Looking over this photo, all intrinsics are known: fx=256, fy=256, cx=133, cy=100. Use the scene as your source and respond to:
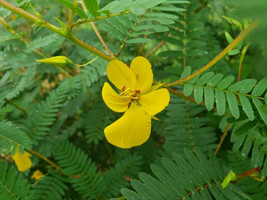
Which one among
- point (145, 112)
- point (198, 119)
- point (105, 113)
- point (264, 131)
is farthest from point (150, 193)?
point (105, 113)

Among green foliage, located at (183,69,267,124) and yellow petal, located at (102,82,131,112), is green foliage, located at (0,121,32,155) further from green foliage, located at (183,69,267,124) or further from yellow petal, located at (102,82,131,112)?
green foliage, located at (183,69,267,124)

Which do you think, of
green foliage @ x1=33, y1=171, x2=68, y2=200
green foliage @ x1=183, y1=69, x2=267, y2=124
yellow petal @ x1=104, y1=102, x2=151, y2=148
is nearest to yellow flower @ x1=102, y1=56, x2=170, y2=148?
yellow petal @ x1=104, y1=102, x2=151, y2=148

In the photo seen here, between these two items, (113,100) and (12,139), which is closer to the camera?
(113,100)

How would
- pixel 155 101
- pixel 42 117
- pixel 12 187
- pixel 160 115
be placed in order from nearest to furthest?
pixel 155 101 < pixel 12 187 < pixel 42 117 < pixel 160 115

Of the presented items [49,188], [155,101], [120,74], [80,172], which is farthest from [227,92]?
[49,188]

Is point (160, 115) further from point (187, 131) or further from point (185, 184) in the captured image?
point (185, 184)
